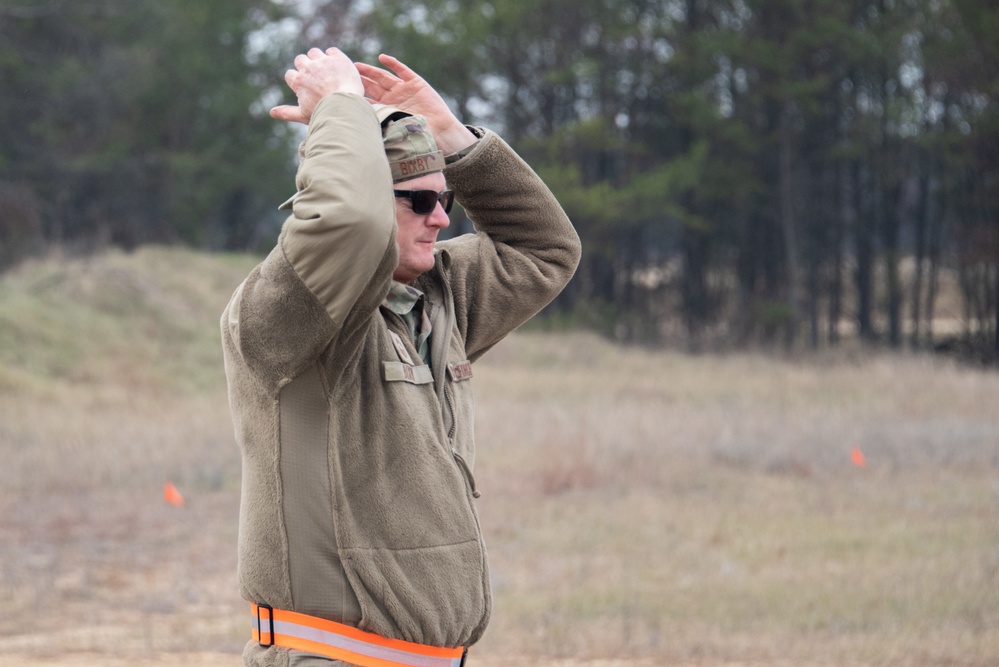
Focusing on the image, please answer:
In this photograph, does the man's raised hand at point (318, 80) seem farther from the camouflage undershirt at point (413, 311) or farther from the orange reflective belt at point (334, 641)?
the orange reflective belt at point (334, 641)

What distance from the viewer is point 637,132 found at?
31.8 meters

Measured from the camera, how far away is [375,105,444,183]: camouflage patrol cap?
2.37 metres

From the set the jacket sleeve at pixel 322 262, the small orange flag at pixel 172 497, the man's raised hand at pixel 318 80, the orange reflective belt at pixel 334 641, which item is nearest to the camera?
the jacket sleeve at pixel 322 262

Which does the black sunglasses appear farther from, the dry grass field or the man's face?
the dry grass field

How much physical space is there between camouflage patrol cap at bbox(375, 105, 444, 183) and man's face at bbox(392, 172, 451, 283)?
0.06ft

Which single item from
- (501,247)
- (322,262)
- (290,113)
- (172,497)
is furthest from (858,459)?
(322,262)

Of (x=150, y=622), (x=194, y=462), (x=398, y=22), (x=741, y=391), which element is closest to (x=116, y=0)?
(x=398, y=22)

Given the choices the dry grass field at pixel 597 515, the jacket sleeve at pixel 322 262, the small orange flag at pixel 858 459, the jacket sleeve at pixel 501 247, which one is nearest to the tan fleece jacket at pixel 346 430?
the jacket sleeve at pixel 322 262

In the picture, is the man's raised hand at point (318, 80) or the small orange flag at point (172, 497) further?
the small orange flag at point (172, 497)

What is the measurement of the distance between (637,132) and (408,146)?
98.8 feet

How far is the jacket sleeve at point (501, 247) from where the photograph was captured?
2.78 m

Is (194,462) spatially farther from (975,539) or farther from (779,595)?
(975,539)

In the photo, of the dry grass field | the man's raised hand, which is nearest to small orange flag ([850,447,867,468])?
the dry grass field

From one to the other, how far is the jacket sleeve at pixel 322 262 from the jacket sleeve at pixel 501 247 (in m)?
0.61
